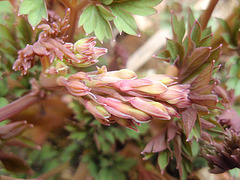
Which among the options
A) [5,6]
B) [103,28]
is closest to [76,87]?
[103,28]

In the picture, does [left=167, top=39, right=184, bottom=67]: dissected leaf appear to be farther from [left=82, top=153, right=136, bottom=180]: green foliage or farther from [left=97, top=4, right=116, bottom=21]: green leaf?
[left=82, top=153, right=136, bottom=180]: green foliage

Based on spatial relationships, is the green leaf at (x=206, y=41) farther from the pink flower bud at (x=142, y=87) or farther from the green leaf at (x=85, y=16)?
the green leaf at (x=85, y=16)

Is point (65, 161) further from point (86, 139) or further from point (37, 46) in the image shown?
point (37, 46)

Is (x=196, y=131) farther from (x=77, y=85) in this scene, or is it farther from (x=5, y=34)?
(x=5, y=34)

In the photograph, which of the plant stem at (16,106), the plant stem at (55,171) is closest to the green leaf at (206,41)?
the plant stem at (16,106)

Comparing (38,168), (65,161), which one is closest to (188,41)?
(65,161)

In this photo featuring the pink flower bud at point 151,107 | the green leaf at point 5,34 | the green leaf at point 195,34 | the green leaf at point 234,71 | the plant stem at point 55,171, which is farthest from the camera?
the plant stem at point 55,171
